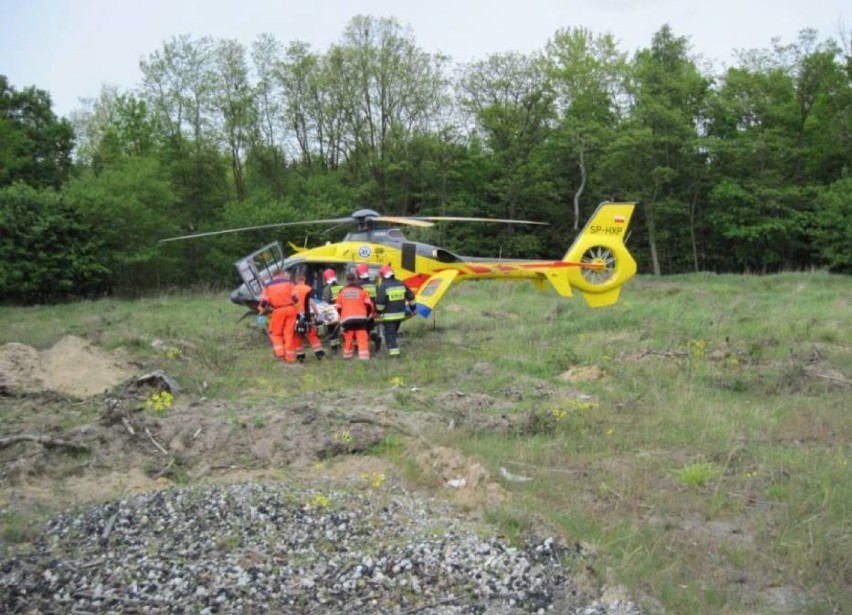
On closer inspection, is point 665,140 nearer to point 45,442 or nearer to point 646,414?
point 646,414

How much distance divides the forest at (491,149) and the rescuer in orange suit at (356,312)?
19649mm

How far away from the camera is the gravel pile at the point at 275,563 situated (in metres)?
4.83

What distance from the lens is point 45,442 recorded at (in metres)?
7.89

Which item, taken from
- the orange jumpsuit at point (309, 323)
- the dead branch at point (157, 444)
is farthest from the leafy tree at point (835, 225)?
the dead branch at point (157, 444)

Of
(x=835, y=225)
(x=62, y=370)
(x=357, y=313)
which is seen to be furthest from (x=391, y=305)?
(x=835, y=225)

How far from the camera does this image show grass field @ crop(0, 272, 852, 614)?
218 inches

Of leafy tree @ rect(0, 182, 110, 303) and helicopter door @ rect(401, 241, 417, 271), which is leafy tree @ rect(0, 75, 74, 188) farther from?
helicopter door @ rect(401, 241, 417, 271)

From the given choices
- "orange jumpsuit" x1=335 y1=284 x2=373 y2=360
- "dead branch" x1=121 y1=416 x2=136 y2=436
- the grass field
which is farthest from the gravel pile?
"orange jumpsuit" x1=335 y1=284 x2=373 y2=360

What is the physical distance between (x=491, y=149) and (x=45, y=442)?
117 feet

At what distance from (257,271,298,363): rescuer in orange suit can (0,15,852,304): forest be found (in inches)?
758

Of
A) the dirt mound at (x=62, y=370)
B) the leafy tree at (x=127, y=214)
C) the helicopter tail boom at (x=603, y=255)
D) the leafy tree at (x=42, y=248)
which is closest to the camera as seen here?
the dirt mound at (x=62, y=370)

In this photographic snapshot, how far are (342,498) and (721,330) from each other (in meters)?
10.8

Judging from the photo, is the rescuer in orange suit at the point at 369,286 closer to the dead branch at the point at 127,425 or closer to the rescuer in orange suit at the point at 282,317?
the rescuer in orange suit at the point at 282,317

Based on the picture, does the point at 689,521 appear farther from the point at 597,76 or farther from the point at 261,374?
the point at 597,76
